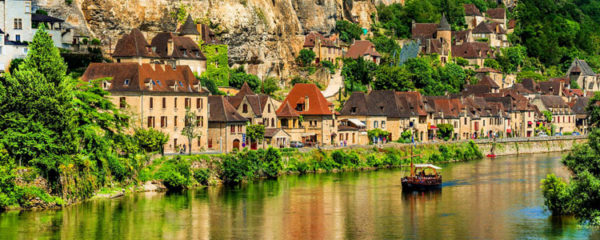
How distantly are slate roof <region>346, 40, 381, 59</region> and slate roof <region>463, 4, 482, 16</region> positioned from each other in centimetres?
4680

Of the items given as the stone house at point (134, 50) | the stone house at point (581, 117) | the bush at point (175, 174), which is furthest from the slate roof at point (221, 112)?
the stone house at point (581, 117)

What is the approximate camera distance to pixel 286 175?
286 feet

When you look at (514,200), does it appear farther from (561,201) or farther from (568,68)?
(568,68)

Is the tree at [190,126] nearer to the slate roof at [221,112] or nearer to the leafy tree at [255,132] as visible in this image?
the slate roof at [221,112]

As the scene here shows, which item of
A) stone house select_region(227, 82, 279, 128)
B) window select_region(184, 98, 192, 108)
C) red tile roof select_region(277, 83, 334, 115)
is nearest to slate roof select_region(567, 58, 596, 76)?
red tile roof select_region(277, 83, 334, 115)

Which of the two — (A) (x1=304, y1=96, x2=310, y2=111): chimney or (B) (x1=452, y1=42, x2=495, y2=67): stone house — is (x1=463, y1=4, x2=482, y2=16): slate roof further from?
(A) (x1=304, y1=96, x2=310, y2=111): chimney

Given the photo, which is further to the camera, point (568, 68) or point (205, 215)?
point (568, 68)

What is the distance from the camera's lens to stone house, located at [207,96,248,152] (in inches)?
3492

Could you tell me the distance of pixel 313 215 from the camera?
65.2 meters

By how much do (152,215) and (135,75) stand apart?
22.0m

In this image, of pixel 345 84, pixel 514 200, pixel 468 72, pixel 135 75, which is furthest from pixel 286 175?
pixel 468 72

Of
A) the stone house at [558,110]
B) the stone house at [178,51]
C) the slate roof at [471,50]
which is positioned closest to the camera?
the stone house at [178,51]

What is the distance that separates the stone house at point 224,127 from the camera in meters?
88.7

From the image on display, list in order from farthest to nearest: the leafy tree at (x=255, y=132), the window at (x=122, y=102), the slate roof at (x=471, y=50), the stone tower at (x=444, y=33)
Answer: the slate roof at (x=471, y=50), the stone tower at (x=444, y=33), the leafy tree at (x=255, y=132), the window at (x=122, y=102)
